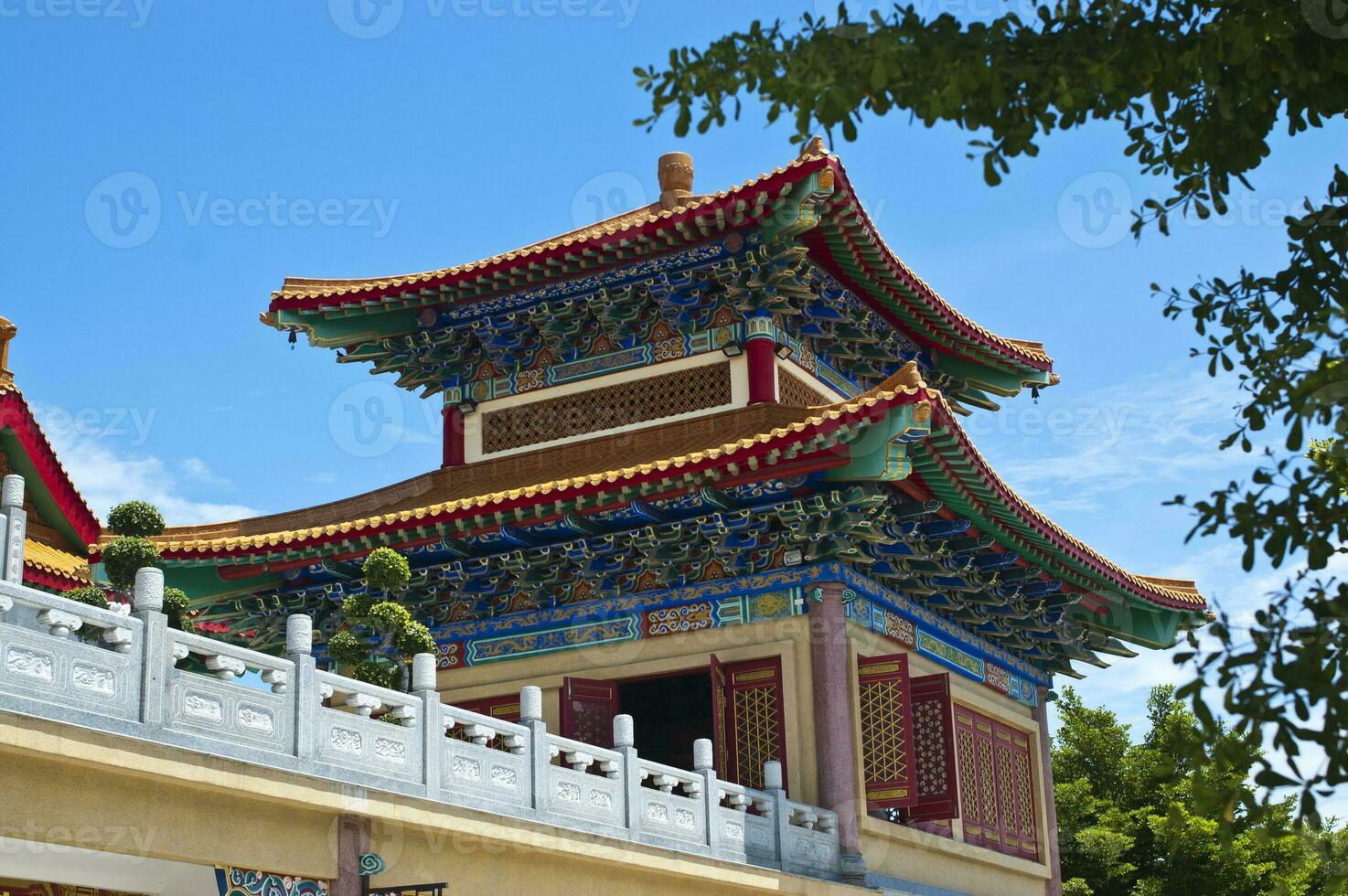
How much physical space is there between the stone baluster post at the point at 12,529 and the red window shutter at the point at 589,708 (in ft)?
19.5

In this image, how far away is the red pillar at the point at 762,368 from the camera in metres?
17.0

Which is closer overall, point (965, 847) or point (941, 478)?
point (941, 478)

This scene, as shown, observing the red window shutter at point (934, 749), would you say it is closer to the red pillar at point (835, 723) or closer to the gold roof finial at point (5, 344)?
the red pillar at point (835, 723)

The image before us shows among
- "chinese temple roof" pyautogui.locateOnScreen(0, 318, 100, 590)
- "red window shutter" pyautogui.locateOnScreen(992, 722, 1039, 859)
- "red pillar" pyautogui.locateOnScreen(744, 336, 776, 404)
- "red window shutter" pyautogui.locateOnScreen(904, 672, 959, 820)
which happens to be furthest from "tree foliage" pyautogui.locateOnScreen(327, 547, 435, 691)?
"chinese temple roof" pyautogui.locateOnScreen(0, 318, 100, 590)

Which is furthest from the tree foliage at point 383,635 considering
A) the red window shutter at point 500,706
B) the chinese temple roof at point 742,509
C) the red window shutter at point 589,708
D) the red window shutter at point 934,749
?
the red window shutter at point 934,749

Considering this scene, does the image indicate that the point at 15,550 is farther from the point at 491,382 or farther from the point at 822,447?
the point at 491,382

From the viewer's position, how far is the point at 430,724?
11.6m

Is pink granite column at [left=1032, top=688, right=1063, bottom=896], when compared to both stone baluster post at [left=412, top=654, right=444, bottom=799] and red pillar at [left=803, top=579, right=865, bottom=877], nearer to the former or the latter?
red pillar at [left=803, top=579, right=865, bottom=877]

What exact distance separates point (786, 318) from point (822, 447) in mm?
3938

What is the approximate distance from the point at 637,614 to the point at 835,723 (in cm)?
221

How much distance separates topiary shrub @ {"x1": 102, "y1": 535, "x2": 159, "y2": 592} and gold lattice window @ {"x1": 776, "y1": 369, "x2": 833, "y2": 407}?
289 inches

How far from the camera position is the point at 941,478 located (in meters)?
15.2

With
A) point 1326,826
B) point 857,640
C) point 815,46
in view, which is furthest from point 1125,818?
point 815,46

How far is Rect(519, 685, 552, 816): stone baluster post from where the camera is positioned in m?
12.3
